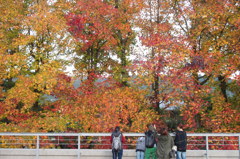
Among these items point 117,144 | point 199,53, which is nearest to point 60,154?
point 117,144

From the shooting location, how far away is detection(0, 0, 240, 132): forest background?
20.1 m

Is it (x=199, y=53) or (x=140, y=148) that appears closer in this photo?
(x=140, y=148)

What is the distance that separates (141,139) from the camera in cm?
1177

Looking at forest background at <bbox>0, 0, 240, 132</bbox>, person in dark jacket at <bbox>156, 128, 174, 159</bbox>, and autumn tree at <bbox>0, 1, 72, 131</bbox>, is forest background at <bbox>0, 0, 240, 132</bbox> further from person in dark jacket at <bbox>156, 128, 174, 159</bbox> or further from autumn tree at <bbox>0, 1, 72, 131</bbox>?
person in dark jacket at <bbox>156, 128, 174, 159</bbox>

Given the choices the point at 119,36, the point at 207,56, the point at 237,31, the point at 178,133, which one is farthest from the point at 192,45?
the point at 178,133

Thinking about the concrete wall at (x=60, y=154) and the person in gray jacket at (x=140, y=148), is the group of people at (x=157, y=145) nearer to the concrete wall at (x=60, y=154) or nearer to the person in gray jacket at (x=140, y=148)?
the person in gray jacket at (x=140, y=148)

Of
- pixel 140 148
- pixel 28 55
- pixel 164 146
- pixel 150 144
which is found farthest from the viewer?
pixel 28 55

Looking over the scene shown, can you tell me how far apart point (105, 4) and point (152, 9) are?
12.1 feet

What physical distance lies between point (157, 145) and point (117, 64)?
49.2ft

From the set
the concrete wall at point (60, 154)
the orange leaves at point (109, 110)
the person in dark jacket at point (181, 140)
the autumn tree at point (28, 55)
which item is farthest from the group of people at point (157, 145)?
the autumn tree at point (28, 55)

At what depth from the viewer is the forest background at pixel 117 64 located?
2014 centimetres

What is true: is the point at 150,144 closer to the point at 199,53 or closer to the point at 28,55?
the point at 199,53

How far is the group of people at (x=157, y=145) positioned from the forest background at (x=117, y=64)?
771 centimetres

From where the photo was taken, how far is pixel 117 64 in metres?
25.5
